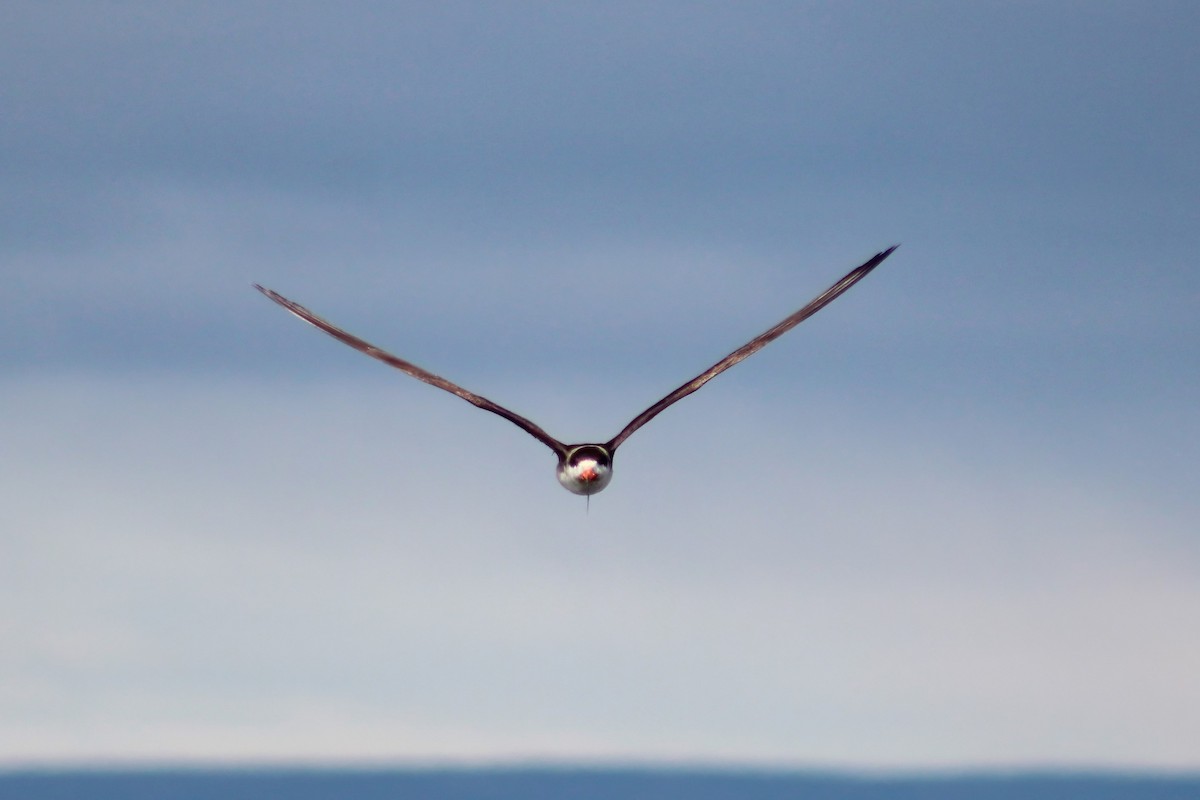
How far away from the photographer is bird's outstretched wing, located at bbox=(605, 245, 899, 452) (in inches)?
2635

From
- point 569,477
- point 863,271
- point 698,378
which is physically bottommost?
point 569,477

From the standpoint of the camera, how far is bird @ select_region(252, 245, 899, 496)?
211 feet

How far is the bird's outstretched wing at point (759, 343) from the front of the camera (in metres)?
66.9

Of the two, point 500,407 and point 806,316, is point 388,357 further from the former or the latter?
point 806,316

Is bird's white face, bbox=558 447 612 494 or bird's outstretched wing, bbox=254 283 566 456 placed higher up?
bird's outstretched wing, bbox=254 283 566 456

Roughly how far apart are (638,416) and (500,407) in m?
5.55

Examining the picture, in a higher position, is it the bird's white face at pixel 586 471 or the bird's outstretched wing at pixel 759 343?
the bird's outstretched wing at pixel 759 343

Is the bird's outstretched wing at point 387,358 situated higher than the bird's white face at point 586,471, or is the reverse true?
the bird's outstretched wing at point 387,358

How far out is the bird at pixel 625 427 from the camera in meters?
64.4

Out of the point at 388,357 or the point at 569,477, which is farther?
the point at 388,357

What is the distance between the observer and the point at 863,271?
225ft

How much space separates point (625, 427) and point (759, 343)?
7.13 metres

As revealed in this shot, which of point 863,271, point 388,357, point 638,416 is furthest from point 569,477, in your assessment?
point 863,271

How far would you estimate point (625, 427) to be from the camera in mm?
66312
